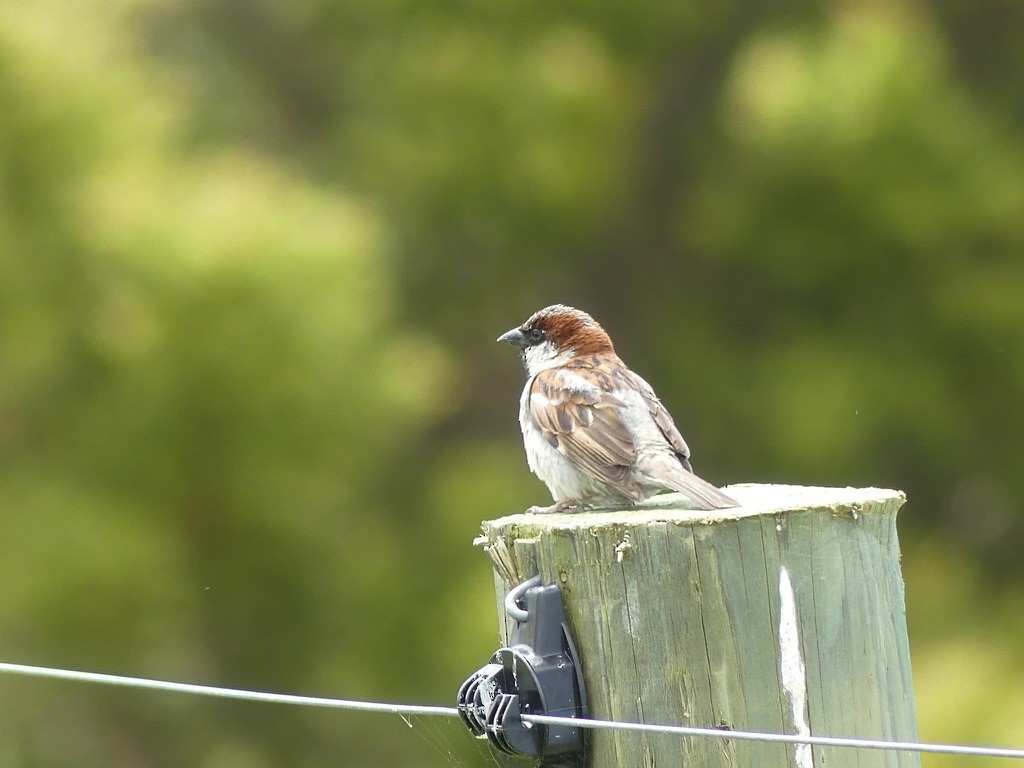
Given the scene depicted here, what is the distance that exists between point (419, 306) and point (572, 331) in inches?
141

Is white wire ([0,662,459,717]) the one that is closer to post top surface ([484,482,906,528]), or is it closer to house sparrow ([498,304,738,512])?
post top surface ([484,482,906,528])

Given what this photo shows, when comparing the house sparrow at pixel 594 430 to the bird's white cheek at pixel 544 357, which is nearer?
the house sparrow at pixel 594 430

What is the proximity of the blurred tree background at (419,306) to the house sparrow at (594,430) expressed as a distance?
4.82ft

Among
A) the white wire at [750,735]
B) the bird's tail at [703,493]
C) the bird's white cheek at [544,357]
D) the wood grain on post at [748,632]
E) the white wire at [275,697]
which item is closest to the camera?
the white wire at [750,735]

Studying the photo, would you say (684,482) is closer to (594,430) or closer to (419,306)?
(594,430)

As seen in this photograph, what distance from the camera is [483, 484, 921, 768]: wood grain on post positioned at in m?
1.93

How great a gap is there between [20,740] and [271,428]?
1586mm

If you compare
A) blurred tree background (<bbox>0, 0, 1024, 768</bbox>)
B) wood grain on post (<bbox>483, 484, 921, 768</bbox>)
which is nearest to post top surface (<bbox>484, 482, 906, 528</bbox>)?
wood grain on post (<bbox>483, 484, 921, 768</bbox>)

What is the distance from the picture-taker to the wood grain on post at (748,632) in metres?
1.93

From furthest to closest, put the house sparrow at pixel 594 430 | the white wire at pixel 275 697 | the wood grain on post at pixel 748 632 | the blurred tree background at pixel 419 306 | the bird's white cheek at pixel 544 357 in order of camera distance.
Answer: the blurred tree background at pixel 419 306 < the bird's white cheek at pixel 544 357 < the house sparrow at pixel 594 430 < the white wire at pixel 275 697 < the wood grain on post at pixel 748 632

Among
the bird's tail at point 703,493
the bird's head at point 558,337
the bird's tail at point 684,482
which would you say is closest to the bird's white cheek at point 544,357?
the bird's head at point 558,337

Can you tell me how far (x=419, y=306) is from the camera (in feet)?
25.4

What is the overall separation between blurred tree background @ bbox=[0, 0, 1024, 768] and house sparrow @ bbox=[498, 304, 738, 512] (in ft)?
4.82

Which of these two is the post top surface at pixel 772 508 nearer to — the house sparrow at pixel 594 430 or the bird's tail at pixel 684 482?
the bird's tail at pixel 684 482
